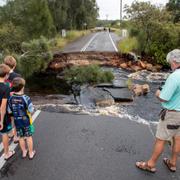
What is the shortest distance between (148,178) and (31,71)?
10869mm

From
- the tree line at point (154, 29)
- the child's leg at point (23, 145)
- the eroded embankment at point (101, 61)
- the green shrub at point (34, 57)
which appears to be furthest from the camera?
the tree line at point (154, 29)

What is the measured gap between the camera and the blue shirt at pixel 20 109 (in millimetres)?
3580

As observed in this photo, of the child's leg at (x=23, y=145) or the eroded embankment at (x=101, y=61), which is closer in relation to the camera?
the child's leg at (x=23, y=145)

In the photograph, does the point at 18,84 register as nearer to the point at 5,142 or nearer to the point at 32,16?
the point at 5,142

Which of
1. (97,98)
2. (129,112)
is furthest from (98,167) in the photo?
(97,98)

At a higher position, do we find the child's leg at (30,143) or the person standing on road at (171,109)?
the person standing on road at (171,109)

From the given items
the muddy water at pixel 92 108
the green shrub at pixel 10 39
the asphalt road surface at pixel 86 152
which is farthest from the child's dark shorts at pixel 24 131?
the green shrub at pixel 10 39

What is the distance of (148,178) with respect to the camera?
3.45 meters

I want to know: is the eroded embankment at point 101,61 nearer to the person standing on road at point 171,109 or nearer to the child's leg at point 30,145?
the child's leg at point 30,145

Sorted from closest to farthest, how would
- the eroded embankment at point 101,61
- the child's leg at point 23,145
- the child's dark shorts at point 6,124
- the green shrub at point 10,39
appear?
the child's dark shorts at point 6,124
the child's leg at point 23,145
the green shrub at point 10,39
the eroded embankment at point 101,61

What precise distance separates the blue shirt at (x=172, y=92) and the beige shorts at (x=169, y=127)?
115 mm

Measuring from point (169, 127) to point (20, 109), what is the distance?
91.4 inches

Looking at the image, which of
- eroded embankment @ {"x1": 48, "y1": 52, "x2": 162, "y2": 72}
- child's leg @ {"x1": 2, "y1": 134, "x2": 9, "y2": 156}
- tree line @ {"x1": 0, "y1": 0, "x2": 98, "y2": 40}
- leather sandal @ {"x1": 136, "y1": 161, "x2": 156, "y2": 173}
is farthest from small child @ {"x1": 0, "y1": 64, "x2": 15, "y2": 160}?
tree line @ {"x1": 0, "y1": 0, "x2": 98, "y2": 40}

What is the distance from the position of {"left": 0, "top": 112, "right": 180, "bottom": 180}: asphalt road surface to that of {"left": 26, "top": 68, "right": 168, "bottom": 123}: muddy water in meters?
0.96
